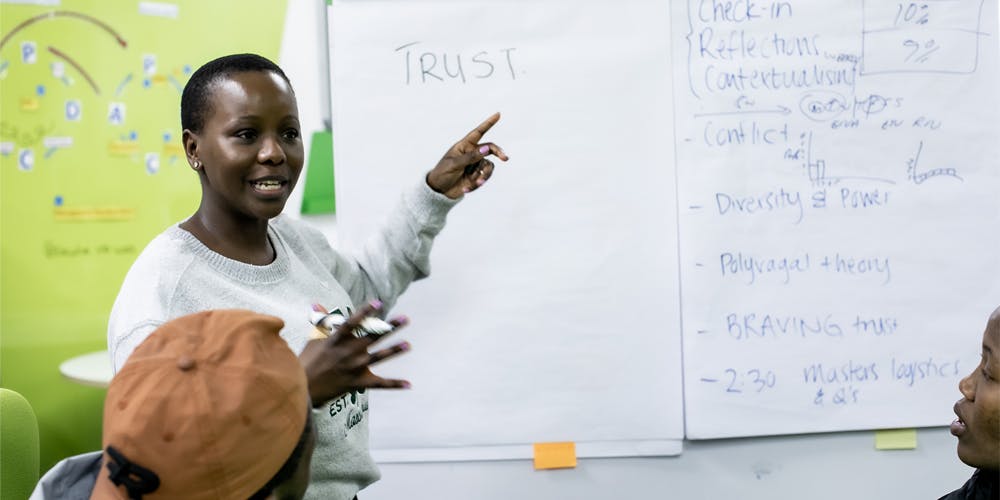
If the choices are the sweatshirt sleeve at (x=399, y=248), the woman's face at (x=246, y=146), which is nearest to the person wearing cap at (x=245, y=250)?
the woman's face at (x=246, y=146)

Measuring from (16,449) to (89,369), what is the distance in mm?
866

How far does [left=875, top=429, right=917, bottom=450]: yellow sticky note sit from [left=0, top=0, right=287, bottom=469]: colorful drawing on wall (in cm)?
172

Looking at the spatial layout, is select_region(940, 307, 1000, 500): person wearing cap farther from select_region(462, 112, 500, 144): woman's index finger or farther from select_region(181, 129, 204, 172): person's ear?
select_region(181, 129, 204, 172): person's ear

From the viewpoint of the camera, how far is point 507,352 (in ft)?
6.26

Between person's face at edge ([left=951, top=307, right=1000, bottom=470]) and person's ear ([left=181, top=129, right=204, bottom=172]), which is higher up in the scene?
person's ear ([left=181, top=129, right=204, bottom=172])

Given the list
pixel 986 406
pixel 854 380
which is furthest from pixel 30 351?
pixel 986 406

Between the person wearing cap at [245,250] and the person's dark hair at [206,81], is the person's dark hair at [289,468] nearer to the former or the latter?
the person wearing cap at [245,250]

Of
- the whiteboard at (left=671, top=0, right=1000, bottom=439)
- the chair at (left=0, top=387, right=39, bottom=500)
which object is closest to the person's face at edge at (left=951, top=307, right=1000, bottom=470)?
the whiteboard at (left=671, top=0, right=1000, bottom=439)

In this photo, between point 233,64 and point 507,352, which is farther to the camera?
point 507,352

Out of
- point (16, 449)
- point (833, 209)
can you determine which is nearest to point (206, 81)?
point (16, 449)

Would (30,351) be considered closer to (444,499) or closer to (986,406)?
(444,499)

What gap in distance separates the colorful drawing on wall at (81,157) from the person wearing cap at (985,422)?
174 cm

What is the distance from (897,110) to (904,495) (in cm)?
86

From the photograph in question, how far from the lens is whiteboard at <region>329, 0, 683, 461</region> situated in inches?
74.1
